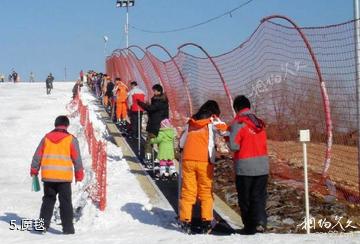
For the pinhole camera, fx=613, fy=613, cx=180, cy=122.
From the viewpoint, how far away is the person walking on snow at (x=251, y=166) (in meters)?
7.11

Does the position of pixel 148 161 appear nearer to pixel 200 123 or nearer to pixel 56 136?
pixel 56 136

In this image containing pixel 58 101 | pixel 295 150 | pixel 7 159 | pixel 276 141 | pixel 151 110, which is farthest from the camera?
pixel 58 101

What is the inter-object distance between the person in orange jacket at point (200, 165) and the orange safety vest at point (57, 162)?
1.58m

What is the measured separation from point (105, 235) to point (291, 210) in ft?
8.80

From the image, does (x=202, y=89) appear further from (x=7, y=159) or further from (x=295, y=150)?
(x=7, y=159)

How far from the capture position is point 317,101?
10.6 meters

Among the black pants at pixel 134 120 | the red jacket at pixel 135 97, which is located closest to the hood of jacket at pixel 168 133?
the red jacket at pixel 135 97

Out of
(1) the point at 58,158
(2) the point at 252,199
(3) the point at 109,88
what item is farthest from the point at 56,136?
(3) the point at 109,88

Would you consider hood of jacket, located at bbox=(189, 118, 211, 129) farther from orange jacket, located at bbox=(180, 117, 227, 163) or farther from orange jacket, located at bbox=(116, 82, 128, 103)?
orange jacket, located at bbox=(116, 82, 128, 103)

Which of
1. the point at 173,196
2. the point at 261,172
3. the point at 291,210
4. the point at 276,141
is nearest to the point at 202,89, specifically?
the point at 276,141

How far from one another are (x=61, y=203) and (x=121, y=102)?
402 inches

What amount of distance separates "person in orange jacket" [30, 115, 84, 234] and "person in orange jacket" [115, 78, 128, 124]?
9.78 meters

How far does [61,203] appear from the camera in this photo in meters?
8.00
